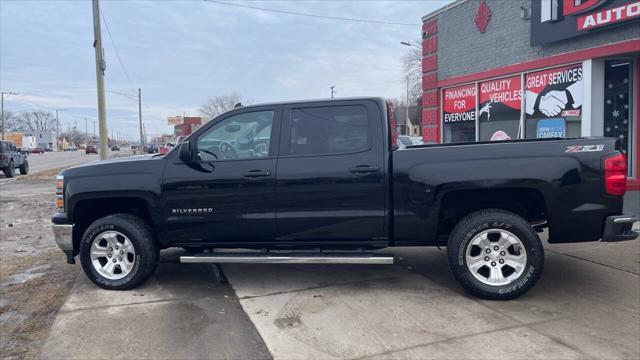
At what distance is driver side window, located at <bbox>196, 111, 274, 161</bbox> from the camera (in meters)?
5.39

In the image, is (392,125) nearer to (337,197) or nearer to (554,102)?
(337,197)

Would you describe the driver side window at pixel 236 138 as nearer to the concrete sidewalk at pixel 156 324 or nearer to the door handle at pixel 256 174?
the door handle at pixel 256 174

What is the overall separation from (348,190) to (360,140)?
0.55 m

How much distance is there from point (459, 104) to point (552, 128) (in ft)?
10.6

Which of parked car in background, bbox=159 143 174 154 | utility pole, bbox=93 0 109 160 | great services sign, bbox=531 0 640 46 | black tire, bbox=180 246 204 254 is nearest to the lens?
black tire, bbox=180 246 204 254

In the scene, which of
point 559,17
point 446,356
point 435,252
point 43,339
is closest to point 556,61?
point 559,17

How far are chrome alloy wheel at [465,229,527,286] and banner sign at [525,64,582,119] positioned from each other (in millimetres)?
6534

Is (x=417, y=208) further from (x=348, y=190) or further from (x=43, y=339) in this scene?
(x=43, y=339)

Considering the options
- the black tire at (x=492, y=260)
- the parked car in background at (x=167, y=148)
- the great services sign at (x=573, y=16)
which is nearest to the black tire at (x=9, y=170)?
the parked car in background at (x=167, y=148)

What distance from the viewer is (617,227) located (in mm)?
4715

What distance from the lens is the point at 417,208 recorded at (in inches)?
199

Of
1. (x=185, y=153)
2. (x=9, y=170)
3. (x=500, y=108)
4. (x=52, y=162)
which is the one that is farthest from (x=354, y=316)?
(x=52, y=162)

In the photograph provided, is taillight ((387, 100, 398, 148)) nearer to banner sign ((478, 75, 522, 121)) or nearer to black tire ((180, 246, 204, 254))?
black tire ((180, 246, 204, 254))

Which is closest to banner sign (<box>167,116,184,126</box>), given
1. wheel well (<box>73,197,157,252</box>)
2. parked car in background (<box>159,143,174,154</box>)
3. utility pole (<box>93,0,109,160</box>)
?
parked car in background (<box>159,143,174,154</box>)
